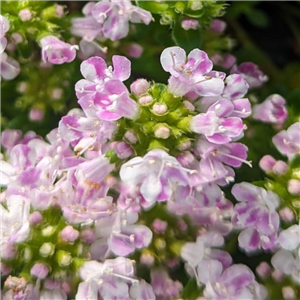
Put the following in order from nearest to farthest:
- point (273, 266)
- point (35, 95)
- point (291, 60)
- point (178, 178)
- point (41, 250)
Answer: point (178, 178) < point (41, 250) < point (273, 266) < point (35, 95) < point (291, 60)

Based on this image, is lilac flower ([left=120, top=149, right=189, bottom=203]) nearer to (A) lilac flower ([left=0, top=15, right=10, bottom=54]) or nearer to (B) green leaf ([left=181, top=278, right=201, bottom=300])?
(B) green leaf ([left=181, top=278, right=201, bottom=300])

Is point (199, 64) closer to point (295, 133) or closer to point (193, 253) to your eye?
point (295, 133)

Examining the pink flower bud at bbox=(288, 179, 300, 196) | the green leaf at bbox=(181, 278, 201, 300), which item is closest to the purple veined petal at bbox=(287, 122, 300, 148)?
the pink flower bud at bbox=(288, 179, 300, 196)

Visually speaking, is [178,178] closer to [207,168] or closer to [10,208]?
[207,168]

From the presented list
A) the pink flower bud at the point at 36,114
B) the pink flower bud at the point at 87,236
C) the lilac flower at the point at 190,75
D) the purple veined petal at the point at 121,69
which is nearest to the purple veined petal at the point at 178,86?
the lilac flower at the point at 190,75

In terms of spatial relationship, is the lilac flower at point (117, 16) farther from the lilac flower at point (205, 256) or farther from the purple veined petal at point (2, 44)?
the lilac flower at point (205, 256)

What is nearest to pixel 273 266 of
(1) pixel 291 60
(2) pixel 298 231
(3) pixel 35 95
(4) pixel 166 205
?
(2) pixel 298 231

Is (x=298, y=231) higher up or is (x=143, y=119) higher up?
(x=143, y=119)
